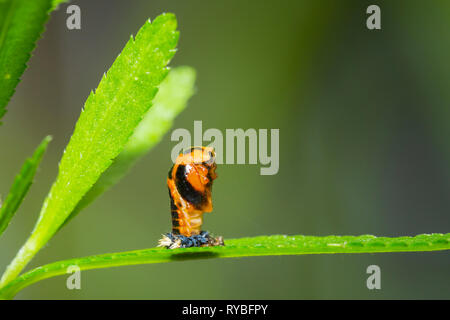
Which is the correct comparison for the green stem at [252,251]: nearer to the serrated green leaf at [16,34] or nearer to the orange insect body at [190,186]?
the serrated green leaf at [16,34]

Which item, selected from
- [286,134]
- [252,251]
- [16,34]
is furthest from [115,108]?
[286,134]

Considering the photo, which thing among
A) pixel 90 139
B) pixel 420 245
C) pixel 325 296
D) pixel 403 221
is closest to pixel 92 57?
pixel 325 296

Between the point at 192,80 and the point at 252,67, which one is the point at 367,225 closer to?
the point at 252,67

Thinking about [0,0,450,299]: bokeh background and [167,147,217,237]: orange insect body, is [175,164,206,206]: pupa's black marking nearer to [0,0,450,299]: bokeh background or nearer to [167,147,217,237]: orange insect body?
[167,147,217,237]: orange insect body

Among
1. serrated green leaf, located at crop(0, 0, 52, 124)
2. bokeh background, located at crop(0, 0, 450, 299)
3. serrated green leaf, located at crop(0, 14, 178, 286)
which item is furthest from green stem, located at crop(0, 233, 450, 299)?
bokeh background, located at crop(0, 0, 450, 299)

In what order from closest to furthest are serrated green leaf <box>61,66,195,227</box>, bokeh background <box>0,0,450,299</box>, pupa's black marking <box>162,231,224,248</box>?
serrated green leaf <box>61,66,195,227</box> → pupa's black marking <box>162,231,224,248</box> → bokeh background <box>0,0,450,299</box>
